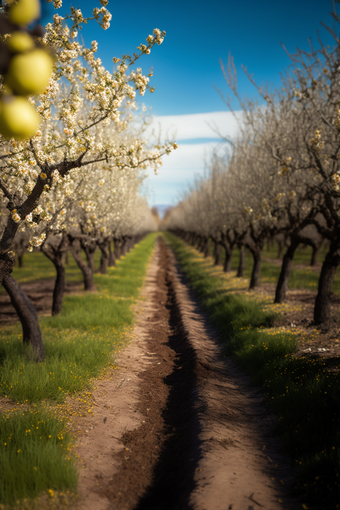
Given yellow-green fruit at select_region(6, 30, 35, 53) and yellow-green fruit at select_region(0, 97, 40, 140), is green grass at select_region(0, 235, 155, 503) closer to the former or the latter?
yellow-green fruit at select_region(0, 97, 40, 140)

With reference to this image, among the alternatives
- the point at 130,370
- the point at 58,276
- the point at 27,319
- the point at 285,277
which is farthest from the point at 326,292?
the point at 58,276

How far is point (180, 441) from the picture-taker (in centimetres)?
523

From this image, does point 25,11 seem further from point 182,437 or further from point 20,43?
point 182,437

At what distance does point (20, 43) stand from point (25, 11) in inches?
8.5

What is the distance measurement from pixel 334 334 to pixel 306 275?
38.4ft

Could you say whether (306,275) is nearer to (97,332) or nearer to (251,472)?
(97,332)

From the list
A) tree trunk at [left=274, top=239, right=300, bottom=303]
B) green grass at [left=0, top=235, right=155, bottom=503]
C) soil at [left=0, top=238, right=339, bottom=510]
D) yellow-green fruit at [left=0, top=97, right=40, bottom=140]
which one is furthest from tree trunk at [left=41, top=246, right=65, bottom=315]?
yellow-green fruit at [left=0, top=97, right=40, bottom=140]

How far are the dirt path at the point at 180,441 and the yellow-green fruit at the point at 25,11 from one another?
4384 mm

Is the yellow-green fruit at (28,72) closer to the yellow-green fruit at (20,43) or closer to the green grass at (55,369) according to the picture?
the yellow-green fruit at (20,43)

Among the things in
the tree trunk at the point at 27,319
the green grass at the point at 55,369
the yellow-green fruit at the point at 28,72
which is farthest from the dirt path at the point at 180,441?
the yellow-green fruit at the point at 28,72

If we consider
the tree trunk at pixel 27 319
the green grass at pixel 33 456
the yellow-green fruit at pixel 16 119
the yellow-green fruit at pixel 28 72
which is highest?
the yellow-green fruit at pixel 28 72

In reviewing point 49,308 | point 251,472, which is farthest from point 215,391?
point 49,308

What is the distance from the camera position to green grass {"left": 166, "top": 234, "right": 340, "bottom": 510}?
3.86m

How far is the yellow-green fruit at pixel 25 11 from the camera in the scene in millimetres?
1464
